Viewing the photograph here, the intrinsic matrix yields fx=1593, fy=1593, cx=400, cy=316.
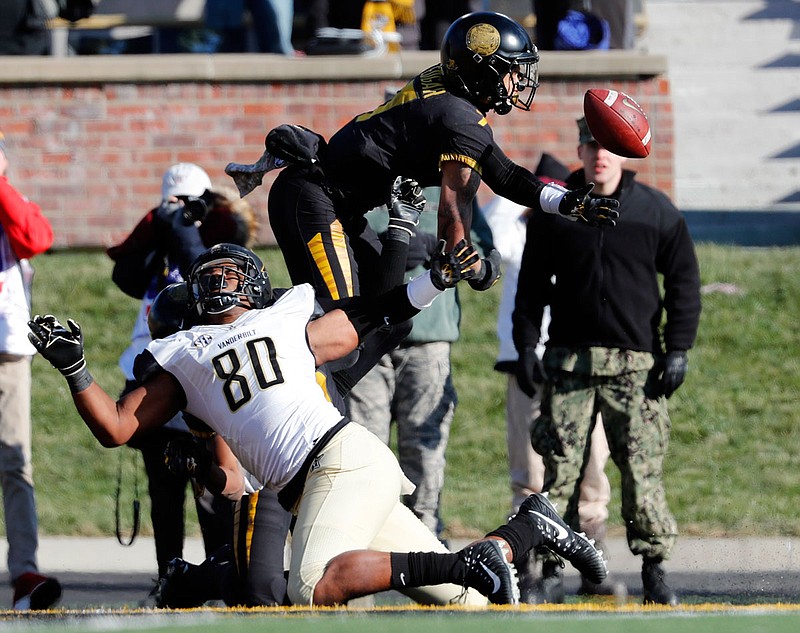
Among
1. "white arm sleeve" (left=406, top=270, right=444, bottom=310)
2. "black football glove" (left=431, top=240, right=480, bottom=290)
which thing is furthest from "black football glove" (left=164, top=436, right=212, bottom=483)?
"black football glove" (left=431, top=240, right=480, bottom=290)

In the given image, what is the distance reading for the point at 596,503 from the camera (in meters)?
7.64

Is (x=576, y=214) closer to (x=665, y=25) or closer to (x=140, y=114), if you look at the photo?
(x=140, y=114)

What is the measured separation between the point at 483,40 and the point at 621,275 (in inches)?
61.9

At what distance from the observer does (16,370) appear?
742 cm

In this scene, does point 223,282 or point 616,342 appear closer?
point 223,282

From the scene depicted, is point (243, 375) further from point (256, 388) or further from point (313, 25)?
point (313, 25)

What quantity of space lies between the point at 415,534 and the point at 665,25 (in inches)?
407

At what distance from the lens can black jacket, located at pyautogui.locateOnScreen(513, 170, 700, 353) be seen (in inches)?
280

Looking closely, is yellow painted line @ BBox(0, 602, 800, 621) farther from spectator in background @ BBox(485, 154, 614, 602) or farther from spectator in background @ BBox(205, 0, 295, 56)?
spectator in background @ BBox(205, 0, 295, 56)

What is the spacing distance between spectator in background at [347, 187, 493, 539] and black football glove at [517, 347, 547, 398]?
39cm

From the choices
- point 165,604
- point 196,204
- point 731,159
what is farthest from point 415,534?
point 731,159

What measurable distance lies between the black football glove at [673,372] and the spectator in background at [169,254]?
208 centimetres

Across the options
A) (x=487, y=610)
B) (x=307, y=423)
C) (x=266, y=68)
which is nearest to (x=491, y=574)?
(x=487, y=610)

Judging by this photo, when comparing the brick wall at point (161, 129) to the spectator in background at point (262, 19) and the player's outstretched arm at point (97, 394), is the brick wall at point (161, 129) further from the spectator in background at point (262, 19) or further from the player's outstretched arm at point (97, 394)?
the player's outstretched arm at point (97, 394)
